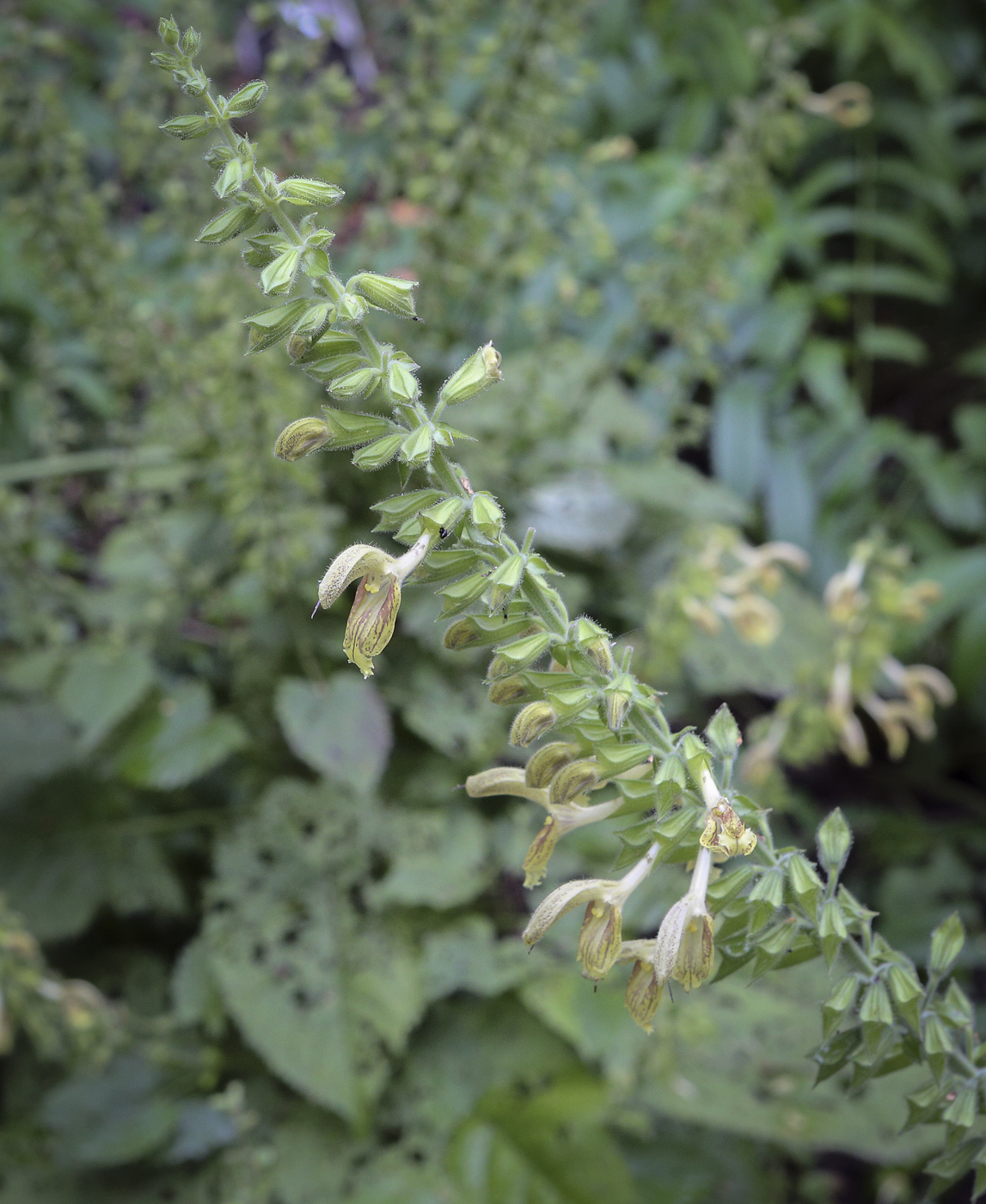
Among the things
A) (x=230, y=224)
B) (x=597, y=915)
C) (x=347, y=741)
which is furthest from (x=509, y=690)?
(x=347, y=741)

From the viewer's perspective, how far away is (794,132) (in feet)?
4.32

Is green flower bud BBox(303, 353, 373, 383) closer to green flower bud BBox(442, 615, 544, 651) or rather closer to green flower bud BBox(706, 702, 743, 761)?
green flower bud BBox(442, 615, 544, 651)

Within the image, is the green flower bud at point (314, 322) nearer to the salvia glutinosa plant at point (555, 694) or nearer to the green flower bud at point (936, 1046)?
the salvia glutinosa plant at point (555, 694)

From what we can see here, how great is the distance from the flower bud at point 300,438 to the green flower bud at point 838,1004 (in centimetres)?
37

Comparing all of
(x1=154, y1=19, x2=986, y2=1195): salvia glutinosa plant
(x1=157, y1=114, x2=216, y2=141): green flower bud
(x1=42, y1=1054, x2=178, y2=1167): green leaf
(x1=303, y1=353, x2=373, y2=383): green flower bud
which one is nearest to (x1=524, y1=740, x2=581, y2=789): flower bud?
(x1=154, y1=19, x2=986, y2=1195): salvia glutinosa plant

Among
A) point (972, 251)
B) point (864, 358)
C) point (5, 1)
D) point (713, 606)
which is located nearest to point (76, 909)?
point (713, 606)

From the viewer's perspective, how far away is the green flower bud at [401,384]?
0.42m

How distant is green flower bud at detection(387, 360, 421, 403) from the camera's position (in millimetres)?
420

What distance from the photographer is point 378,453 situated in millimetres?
426

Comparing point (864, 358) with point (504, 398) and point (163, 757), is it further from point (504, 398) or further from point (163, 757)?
point (163, 757)

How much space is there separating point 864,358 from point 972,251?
47cm

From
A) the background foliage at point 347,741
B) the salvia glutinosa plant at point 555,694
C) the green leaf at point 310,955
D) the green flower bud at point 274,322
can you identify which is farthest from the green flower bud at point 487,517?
the green leaf at point 310,955

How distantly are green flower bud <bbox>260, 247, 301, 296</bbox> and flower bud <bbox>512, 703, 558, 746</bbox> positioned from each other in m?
0.21

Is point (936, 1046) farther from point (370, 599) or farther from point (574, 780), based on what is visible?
point (370, 599)
